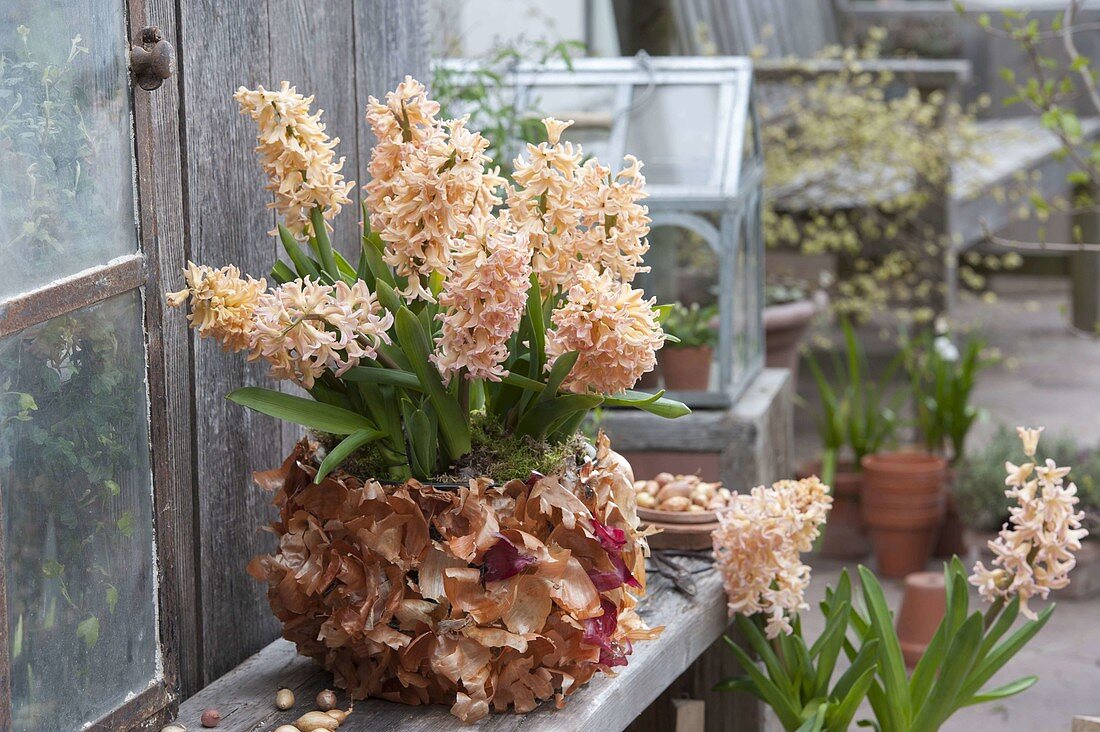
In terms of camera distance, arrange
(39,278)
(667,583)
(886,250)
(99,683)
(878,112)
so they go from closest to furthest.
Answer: (39,278)
(99,683)
(667,583)
(878,112)
(886,250)

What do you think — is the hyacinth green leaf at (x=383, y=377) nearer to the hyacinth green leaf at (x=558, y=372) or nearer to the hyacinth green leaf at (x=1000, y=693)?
the hyacinth green leaf at (x=558, y=372)

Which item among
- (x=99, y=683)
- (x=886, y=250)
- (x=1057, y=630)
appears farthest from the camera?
(x=886, y=250)

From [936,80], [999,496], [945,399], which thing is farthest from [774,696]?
[936,80]

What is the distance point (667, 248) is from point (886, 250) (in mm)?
2553

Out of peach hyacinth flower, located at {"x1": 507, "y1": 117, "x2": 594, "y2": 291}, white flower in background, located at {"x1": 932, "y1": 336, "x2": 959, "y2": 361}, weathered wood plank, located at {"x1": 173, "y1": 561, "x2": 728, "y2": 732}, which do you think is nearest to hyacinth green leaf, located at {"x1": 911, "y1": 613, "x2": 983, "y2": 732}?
weathered wood plank, located at {"x1": 173, "y1": 561, "x2": 728, "y2": 732}

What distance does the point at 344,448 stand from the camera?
129 cm

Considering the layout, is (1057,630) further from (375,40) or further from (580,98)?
(375,40)

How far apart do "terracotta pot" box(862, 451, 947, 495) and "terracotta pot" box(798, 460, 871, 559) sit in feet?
0.54

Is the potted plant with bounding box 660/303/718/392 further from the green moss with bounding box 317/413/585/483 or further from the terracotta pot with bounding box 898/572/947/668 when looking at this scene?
the green moss with bounding box 317/413/585/483

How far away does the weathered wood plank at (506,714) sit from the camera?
4.39 ft

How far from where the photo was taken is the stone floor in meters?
3.40

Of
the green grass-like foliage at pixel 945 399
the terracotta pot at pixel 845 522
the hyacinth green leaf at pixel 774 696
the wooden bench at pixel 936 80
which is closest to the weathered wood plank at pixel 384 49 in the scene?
the hyacinth green leaf at pixel 774 696

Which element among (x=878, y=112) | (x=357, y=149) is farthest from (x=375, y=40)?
(x=878, y=112)

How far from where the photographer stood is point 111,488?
122cm
